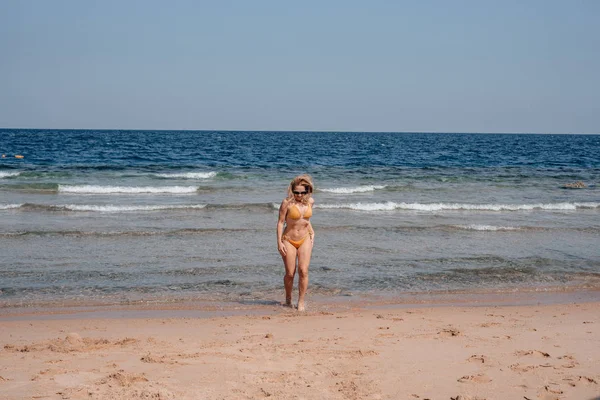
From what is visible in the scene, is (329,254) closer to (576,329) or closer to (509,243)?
(509,243)

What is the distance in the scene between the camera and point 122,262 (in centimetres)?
1050

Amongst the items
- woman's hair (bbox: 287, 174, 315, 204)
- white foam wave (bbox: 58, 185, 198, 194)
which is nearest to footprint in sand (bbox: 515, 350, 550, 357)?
woman's hair (bbox: 287, 174, 315, 204)

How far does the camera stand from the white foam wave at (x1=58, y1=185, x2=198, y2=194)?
843 inches

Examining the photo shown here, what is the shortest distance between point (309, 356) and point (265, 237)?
7578 mm

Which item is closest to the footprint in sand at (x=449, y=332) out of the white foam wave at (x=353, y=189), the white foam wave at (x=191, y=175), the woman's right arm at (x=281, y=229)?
the woman's right arm at (x=281, y=229)

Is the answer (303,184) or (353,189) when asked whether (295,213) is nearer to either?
(303,184)

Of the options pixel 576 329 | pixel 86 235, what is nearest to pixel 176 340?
pixel 576 329

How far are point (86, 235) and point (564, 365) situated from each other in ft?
33.3

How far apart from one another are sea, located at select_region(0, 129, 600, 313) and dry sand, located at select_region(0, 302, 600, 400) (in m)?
1.36

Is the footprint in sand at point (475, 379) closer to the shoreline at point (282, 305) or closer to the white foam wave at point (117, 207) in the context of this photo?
the shoreline at point (282, 305)

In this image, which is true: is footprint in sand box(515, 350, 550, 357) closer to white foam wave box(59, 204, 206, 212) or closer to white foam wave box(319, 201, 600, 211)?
white foam wave box(319, 201, 600, 211)

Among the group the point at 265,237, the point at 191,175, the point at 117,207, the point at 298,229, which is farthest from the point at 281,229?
the point at 191,175

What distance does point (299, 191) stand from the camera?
7.79 metres

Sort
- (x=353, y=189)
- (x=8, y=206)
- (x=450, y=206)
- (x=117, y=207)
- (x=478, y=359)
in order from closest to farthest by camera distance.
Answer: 1. (x=478, y=359)
2. (x=8, y=206)
3. (x=117, y=207)
4. (x=450, y=206)
5. (x=353, y=189)
